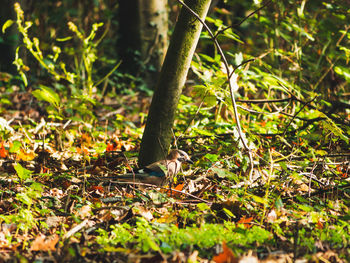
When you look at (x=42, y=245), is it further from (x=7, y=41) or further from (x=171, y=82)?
(x=7, y=41)

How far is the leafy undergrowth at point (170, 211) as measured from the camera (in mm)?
2336

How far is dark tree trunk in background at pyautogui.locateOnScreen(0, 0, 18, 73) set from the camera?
8.62 meters

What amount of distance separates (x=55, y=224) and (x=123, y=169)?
128 centimetres

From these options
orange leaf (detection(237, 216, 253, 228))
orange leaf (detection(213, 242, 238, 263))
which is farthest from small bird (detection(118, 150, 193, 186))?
orange leaf (detection(213, 242, 238, 263))

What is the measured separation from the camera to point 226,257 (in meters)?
2.16

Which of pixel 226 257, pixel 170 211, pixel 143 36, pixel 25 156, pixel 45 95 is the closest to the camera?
pixel 226 257

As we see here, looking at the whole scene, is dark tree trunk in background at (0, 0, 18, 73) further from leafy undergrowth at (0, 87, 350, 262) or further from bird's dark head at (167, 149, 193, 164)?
bird's dark head at (167, 149, 193, 164)

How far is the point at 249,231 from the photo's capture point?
256 cm

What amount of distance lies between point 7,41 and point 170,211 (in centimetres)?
745

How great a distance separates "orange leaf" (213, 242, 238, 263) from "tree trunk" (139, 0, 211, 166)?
1630mm

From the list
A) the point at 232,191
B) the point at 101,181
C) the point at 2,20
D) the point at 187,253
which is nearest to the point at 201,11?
the point at 232,191

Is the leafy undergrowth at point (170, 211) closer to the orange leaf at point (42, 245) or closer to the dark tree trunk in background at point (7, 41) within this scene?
the orange leaf at point (42, 245)

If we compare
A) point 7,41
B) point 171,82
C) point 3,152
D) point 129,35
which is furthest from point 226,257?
point 7,41

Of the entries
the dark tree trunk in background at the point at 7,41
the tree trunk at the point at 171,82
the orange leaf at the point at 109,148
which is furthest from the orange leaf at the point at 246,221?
the dark tree trunk in background at the point at 7,41
